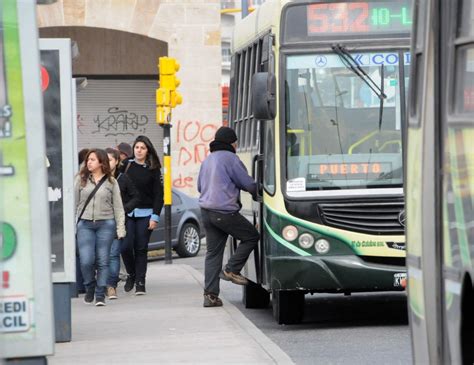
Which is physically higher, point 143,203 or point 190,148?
point 143,203

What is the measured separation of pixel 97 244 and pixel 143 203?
1.53 meters

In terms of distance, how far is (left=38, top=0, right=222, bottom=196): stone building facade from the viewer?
35500 mm

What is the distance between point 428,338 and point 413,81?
1.41m

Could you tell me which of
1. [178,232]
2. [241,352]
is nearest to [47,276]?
[241,352]

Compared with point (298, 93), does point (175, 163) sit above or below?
below

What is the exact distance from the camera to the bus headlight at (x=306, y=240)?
1288 cm

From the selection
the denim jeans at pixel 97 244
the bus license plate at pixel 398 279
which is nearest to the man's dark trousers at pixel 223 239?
the denim jeans at pixel 97 244

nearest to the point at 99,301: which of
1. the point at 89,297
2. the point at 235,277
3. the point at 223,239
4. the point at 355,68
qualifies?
the point at 89,297

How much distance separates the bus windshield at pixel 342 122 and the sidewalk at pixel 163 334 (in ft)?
5.08

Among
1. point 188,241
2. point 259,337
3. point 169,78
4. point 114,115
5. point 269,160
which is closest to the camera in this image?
point 259,337

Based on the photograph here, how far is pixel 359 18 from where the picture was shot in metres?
13.1

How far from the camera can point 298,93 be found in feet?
42.9

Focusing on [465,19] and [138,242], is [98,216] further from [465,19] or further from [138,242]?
[465,19]

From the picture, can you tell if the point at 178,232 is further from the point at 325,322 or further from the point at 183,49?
the point at 325,322
